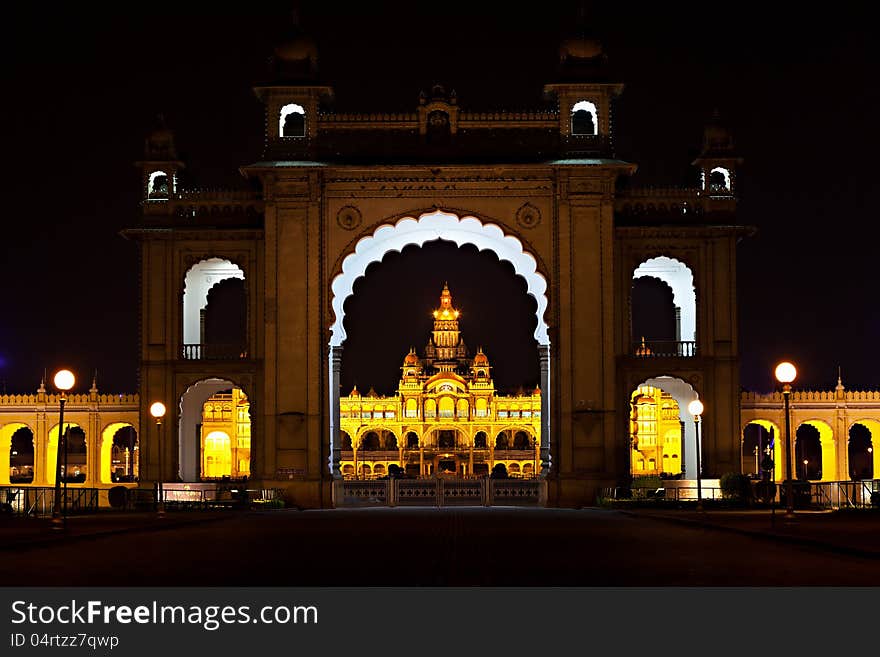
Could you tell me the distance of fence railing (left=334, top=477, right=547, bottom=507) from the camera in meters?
40.8

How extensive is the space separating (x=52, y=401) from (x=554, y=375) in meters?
18.3

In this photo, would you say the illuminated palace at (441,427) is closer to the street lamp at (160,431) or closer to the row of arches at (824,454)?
the row of arches at (824,454)

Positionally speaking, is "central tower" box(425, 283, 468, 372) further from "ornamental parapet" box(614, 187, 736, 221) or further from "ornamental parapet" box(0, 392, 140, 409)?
"ornamental parapet" box(614, 187, 736, 221)

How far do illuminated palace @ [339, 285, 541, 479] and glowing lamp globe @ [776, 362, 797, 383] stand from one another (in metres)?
86.8

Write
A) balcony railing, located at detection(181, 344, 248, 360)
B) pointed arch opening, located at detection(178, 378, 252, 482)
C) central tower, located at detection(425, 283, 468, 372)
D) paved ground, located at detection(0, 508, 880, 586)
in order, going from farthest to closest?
central tower, located at detection(425, 283, 468, 372) < pointed arch opening, located at detection(178, 378, 252, 482) < balcony railing, located at detection(181, 344, 248, 360) < paved ground, located at detection(0, 508, 880, 586)

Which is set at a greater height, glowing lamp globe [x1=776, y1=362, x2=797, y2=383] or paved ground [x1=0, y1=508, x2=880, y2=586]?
glowing lamp globe [x1=776, y1=362, x2=797, y2=383]

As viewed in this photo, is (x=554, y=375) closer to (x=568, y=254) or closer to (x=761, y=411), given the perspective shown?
(x=568, y=254)

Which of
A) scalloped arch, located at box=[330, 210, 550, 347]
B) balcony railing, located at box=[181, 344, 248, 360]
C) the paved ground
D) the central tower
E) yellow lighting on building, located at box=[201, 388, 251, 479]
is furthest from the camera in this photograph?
the central tower

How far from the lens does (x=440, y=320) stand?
13250 centimetres

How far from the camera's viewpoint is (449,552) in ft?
62.2

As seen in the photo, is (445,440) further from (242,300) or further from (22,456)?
(242,300)

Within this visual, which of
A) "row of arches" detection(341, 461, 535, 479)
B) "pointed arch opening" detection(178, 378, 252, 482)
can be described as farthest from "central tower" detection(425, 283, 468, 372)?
"pointed arch opening" detection(178, 378, 252, 482)

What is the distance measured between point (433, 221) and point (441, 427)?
7545 cm
